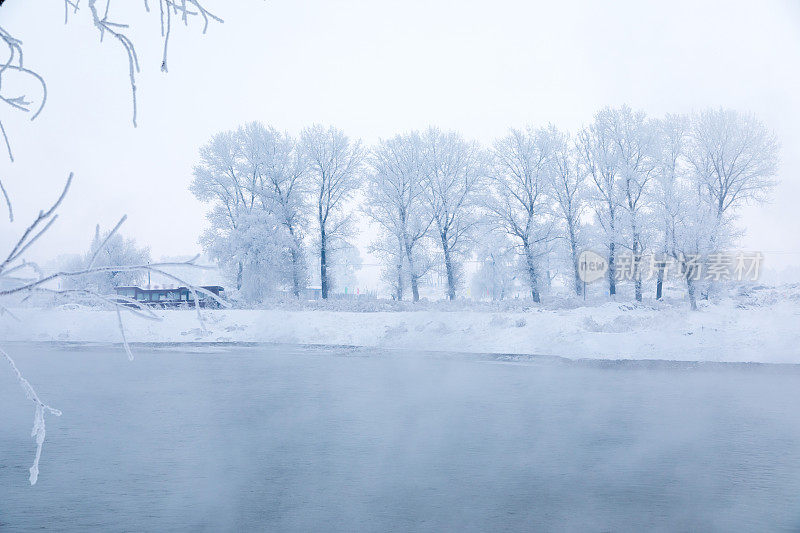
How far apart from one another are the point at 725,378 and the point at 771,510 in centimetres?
1133

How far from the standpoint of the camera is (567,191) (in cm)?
3753

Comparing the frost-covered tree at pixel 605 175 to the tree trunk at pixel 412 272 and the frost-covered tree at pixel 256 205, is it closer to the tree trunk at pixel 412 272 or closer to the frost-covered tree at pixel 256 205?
the tree trunk at pixel 412 272

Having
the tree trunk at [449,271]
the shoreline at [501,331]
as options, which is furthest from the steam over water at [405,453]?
the tree trunk at [449,271]

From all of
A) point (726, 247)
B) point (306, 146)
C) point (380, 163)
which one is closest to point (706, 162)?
point (726, 247)

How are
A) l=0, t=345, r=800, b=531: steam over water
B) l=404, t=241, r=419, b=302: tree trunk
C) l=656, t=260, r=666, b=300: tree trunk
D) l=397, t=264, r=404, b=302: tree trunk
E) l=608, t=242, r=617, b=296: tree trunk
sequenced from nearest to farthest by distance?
l=0, t=345, r=800, b=531: steam over water
l=656, t=260, r=666, b=300: tree trunk
l=608, t=242, r=617, b=296: tree trunk
l=404, t=241, r=419, b=302: tree trunk
l=397, t=264, r=404, b=302: tree trunk

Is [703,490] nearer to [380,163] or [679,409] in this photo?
[679,409]

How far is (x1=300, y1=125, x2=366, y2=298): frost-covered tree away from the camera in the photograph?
40844 millimetres

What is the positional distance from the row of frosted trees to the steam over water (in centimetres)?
1828

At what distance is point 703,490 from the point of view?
822 cm

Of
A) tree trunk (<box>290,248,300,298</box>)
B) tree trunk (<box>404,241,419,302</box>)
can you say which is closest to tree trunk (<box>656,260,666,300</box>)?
tree trunk (<box>404,241,419,302</box>)

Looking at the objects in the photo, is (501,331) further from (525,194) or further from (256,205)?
(256,205)

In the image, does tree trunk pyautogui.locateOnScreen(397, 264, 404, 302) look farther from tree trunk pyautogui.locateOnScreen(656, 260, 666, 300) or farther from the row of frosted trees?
tree trunk pyautogui.locateOnScreen(656, 260, 666, 300)

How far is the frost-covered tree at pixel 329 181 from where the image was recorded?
40.8 meters

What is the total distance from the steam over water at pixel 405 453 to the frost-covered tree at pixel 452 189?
2238 centimetres
